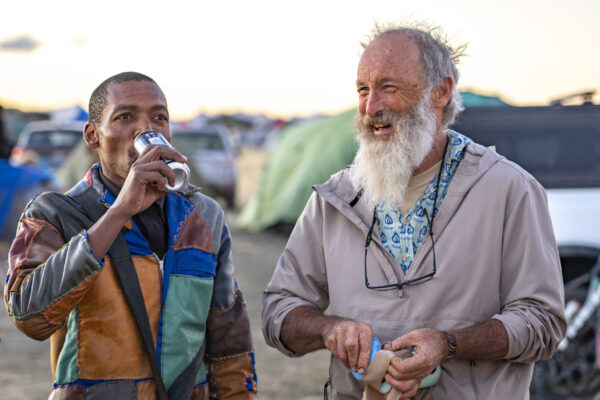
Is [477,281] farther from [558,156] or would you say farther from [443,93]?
[558,156]

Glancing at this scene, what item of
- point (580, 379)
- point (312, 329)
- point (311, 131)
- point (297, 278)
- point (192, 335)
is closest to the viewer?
point (192, 335)

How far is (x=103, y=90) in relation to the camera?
7.41 feet

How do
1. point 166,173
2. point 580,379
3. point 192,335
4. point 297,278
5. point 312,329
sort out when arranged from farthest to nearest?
point 580,379 → point 297,278 → point 312,329 → point 192,335 → point 166,173

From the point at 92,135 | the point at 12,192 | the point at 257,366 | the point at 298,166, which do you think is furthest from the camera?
the point at 298,166

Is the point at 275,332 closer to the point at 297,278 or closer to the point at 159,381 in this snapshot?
the point at 297,278

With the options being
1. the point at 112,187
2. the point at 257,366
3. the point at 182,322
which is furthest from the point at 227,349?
the point at 257,366

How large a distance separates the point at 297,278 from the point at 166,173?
0.70m

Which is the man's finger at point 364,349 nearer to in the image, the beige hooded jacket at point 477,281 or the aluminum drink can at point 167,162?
the beige hooded jacket at point 477,281

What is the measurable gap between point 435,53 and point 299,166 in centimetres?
922

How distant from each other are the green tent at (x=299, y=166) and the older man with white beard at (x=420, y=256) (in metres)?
5.01

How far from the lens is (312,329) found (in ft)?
7.58

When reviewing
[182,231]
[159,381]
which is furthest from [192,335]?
[182,231]

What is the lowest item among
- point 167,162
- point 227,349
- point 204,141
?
point 204,141

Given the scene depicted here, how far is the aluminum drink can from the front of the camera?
199 cm
